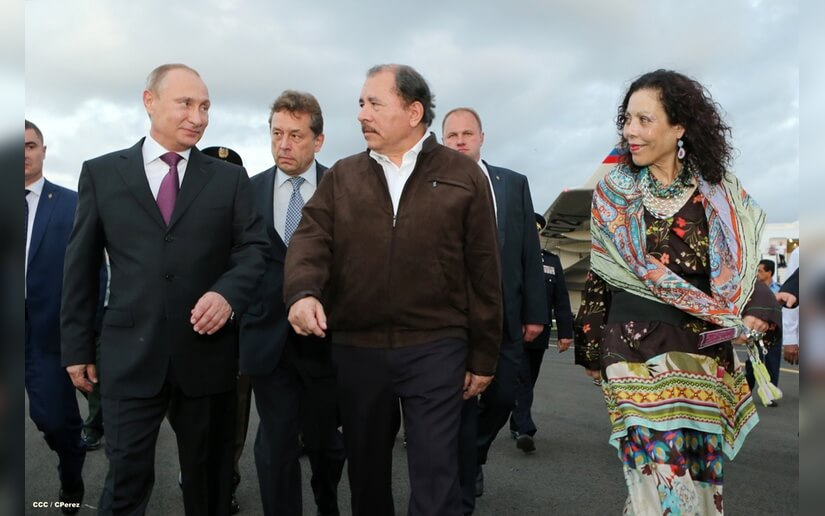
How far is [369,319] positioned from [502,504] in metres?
2.24

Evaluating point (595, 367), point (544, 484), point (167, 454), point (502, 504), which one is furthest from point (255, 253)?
point (167, 454)

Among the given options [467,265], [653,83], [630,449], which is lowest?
[630,449]

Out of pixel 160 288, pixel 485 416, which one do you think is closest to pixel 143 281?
pixel 160 288

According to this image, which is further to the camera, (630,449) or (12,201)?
(630,449)

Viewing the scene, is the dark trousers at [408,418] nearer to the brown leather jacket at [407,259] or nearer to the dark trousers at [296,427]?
the brown leather jacket at [407,259]

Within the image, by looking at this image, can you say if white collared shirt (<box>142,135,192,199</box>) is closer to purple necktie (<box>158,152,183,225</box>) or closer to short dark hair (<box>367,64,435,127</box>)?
purple necktie (<box>158,152,183,225</box>)

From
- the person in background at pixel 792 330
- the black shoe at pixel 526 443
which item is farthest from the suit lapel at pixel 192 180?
the black shoe at pixel 526 443

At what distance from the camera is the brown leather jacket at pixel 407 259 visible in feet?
10.2

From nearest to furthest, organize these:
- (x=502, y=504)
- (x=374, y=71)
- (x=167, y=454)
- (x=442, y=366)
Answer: (x=442, y=366), (x=374, y=71), (x=502, y=504), (x=167, y=454)

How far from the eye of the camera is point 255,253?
11.5 ft

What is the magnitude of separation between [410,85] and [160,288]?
1436mm

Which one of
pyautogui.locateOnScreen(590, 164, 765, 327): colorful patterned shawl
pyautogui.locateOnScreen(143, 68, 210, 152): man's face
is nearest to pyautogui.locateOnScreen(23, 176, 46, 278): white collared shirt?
pyautogui.locateOnScreen(143, 68, 210, 152): man's face

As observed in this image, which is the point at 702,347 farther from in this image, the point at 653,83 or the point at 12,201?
the point at 12,201

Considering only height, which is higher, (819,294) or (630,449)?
(819,294)
